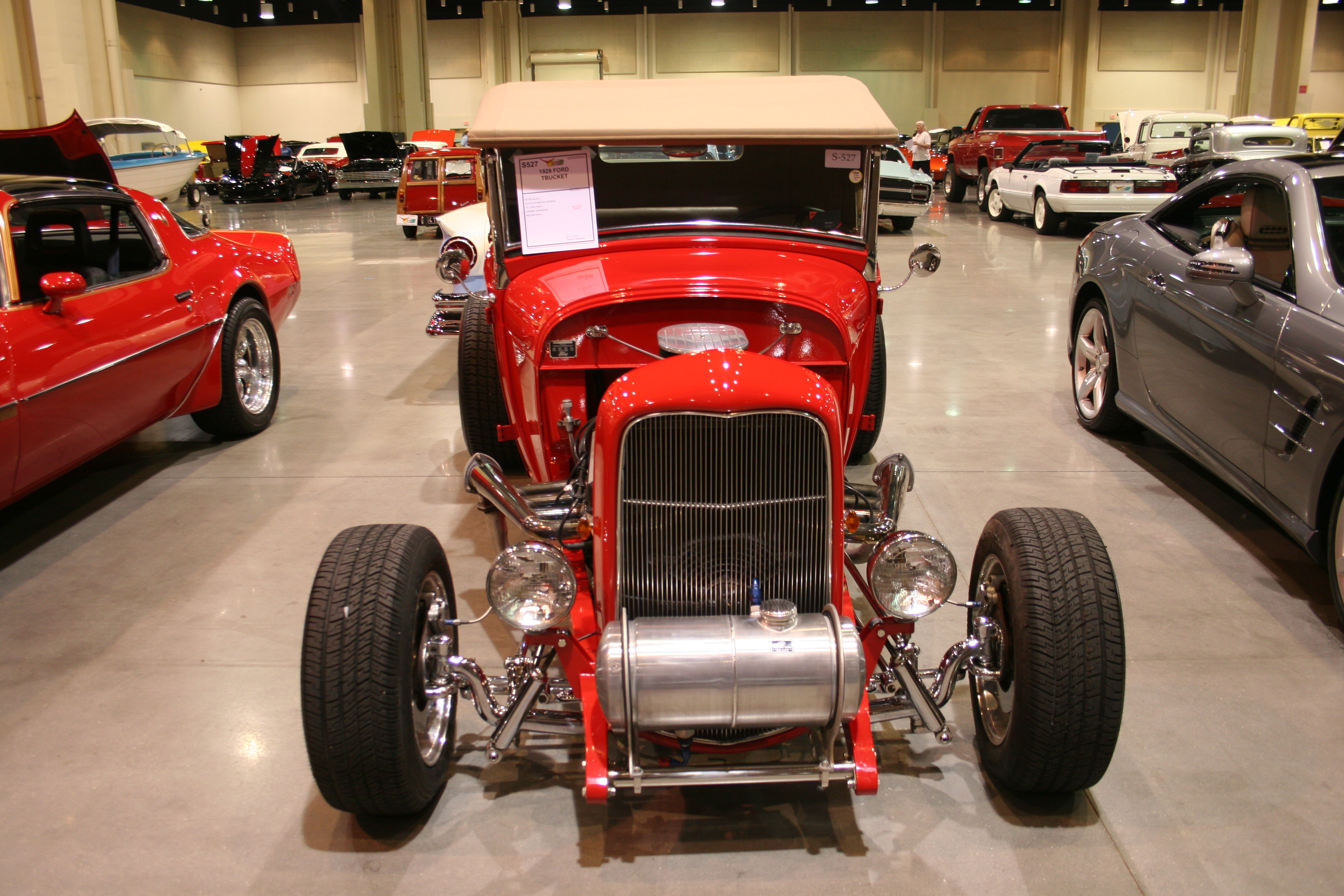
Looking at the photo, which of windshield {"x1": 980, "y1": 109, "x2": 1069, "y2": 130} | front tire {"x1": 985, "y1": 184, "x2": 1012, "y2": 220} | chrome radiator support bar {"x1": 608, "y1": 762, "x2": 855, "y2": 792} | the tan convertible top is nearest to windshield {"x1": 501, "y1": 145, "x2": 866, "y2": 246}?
the tan convertible top

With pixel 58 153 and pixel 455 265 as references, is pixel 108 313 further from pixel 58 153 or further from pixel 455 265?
pixel 58 153

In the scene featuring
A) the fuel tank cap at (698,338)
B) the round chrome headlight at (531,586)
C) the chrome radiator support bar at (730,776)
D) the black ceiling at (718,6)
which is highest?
the black ceiling at (718,6)

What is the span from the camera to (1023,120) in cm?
1859

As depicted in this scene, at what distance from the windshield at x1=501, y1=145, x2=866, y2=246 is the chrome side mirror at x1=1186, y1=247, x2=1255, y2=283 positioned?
4.46 ft

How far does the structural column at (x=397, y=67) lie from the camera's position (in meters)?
26.3

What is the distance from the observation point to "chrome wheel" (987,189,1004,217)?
55.7 ft

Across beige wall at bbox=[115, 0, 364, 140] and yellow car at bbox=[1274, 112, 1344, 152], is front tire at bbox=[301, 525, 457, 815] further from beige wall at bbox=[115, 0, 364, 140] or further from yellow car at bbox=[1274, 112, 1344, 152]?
beige wall at bbox=[115, 0, 364, 140]

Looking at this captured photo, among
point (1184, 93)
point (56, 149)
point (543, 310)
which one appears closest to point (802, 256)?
point (543, 310)

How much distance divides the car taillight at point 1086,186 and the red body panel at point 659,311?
37.0ft

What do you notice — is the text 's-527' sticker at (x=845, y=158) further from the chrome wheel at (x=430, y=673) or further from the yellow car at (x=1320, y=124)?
the yellow car at (x=1320, y=124)

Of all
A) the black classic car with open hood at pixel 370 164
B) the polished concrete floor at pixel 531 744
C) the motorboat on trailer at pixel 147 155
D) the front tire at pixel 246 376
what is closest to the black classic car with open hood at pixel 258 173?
the black classic car with open hood at pixel 370 164

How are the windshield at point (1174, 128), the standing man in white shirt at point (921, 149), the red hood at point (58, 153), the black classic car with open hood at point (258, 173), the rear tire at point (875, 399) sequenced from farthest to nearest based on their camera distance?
the black classic car with open hood at point (258, 173), the standing man in white shirt at point (921, 149), the windshield at point (1174, 128), the red hood at point (58, 153), the rear tire at point (875, 399)

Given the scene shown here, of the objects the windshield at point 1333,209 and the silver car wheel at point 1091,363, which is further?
the silver car wheel at point 1091,363

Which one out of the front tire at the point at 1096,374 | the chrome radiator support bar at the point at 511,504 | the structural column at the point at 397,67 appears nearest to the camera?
the chrome radiator support bar at the point at 511,504
